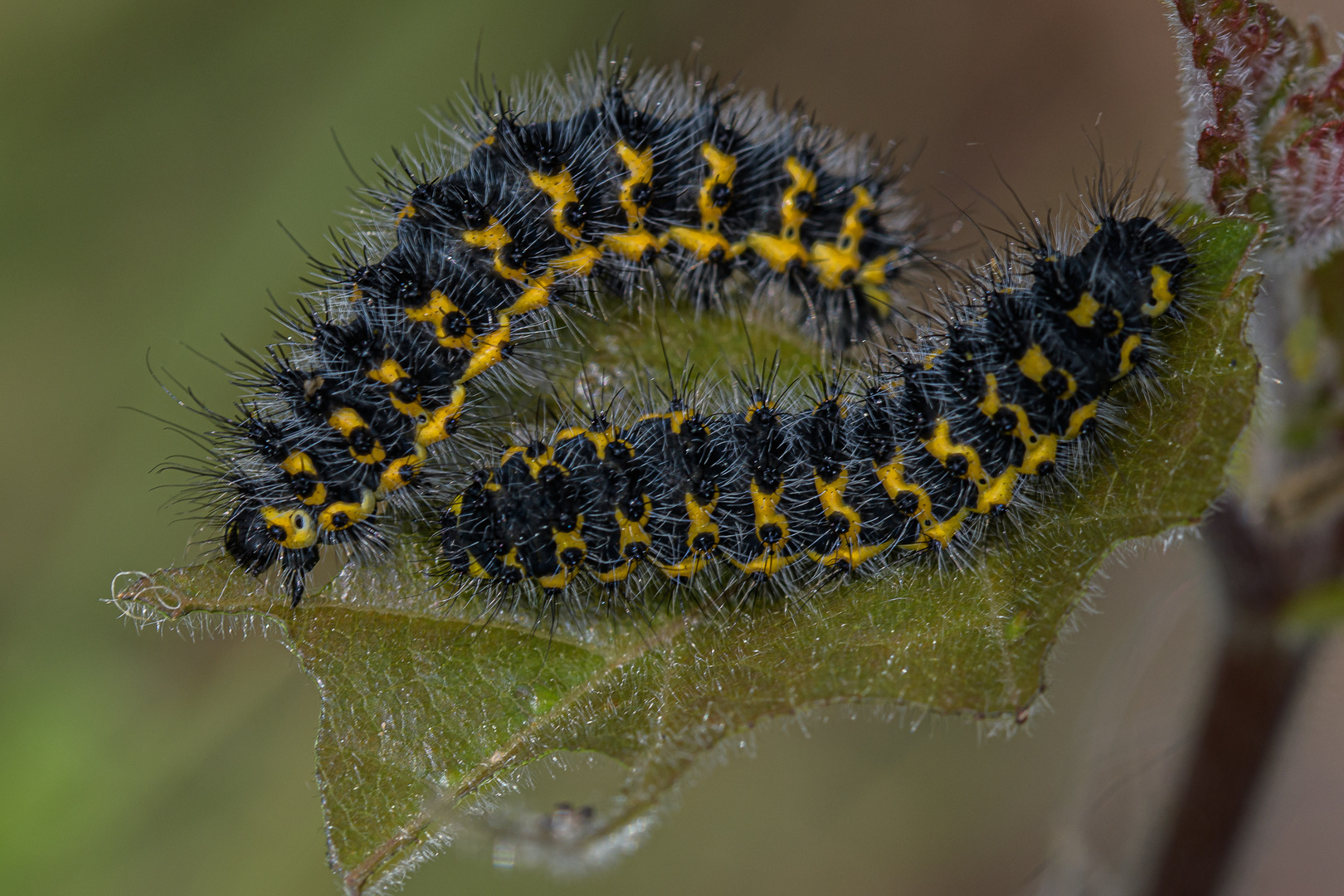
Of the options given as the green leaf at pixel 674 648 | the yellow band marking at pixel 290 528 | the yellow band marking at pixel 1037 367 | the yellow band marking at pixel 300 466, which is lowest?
the green leaf at pixel 674 648

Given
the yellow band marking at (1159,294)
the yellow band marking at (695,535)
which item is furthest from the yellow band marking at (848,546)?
the yellow band marking at (1159,294)

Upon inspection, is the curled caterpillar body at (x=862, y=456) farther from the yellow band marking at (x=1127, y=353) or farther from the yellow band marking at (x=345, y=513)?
the yellow band marking at (x=345, y=513)

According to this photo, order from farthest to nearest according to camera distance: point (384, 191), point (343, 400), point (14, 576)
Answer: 1. point (14, 576)
2. point (384, 191)
3. point (343, 400)

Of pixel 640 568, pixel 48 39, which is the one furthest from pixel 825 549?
pixel 48 39

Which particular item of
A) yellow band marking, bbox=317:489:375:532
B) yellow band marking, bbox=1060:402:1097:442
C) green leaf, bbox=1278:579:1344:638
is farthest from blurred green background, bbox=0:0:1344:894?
yellow band marking, bbox=317:489:375:532

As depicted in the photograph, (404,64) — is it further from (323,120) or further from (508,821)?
(508,821)

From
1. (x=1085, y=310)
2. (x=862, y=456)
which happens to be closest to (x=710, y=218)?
(x=862, y=456)

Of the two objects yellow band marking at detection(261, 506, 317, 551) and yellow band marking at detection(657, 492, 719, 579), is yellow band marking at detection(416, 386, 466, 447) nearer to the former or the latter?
yellow band marking at detection(261, 506, 317, 551)
